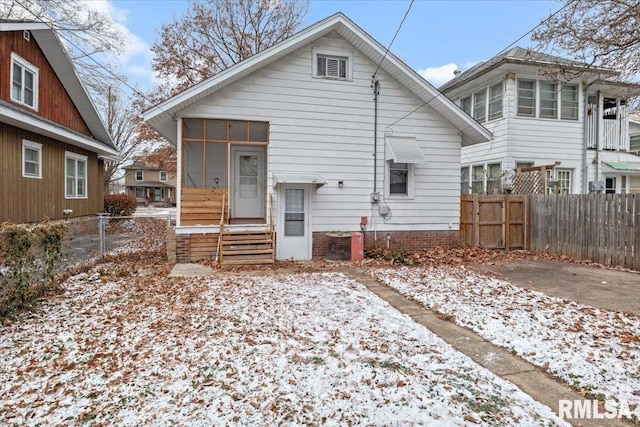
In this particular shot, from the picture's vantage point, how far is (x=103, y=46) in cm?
1356

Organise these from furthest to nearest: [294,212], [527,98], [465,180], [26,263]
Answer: [465,180] < [527,98] < [294,212] < [26,263]

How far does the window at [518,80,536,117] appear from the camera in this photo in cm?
1338

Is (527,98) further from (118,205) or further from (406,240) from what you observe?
(118,205)

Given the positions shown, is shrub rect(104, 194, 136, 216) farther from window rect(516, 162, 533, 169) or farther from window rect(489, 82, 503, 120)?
window rect(516, 162, 533, 169)

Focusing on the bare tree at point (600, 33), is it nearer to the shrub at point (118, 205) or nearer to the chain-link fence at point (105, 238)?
the chain-link fence at point (105, 238)

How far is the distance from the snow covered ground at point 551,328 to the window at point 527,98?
29.6 ft

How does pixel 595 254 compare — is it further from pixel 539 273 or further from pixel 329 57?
pixel 329 57

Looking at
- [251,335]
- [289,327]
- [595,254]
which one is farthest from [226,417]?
[595,254]

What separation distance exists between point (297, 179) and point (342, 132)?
1.91 metres

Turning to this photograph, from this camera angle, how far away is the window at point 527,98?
13383 millimetres

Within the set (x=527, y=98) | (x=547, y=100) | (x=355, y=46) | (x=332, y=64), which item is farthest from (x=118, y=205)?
(x=547, y=100)

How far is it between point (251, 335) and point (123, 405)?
161cm

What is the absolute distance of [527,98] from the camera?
1349 cm

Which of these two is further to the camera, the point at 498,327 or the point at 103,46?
the point at 103,46
